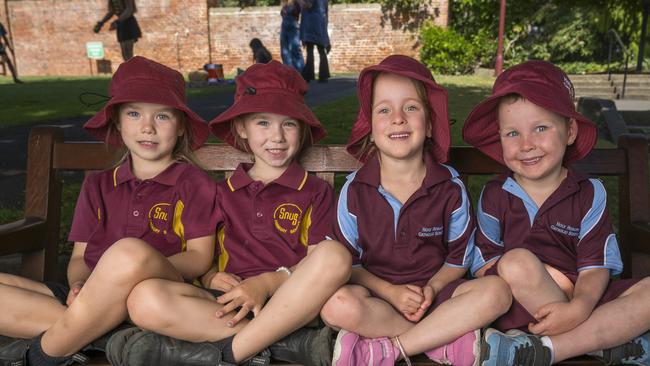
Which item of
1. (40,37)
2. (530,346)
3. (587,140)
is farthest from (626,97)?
(40,37)

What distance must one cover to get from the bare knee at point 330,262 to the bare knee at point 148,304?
19.7 inches

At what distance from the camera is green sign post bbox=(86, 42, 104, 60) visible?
21.0 m

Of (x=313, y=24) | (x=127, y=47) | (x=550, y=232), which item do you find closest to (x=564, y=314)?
(x=550, y=232)

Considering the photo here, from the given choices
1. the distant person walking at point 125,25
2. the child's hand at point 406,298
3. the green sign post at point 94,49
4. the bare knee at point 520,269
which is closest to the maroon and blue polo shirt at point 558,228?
the bare knee at point 520,269

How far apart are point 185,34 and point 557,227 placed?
19.5 meters

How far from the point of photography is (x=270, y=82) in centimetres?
244

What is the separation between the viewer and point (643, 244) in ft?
7.50

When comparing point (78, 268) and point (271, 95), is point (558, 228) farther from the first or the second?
point (78, 268)

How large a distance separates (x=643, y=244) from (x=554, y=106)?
2.18 ft

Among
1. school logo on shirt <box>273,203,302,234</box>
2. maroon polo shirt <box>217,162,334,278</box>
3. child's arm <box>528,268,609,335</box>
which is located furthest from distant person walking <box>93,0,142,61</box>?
child's arm <box>528,268,609,335</box>

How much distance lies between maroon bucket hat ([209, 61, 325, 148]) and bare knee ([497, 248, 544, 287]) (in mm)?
943

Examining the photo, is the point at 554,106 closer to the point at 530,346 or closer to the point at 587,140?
the point at 587,140

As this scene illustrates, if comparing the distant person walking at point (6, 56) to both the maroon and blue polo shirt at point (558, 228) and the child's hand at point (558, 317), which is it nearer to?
the maroon and blue polo shirt at point (558, 228)

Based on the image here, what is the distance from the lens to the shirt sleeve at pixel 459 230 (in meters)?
2.30
